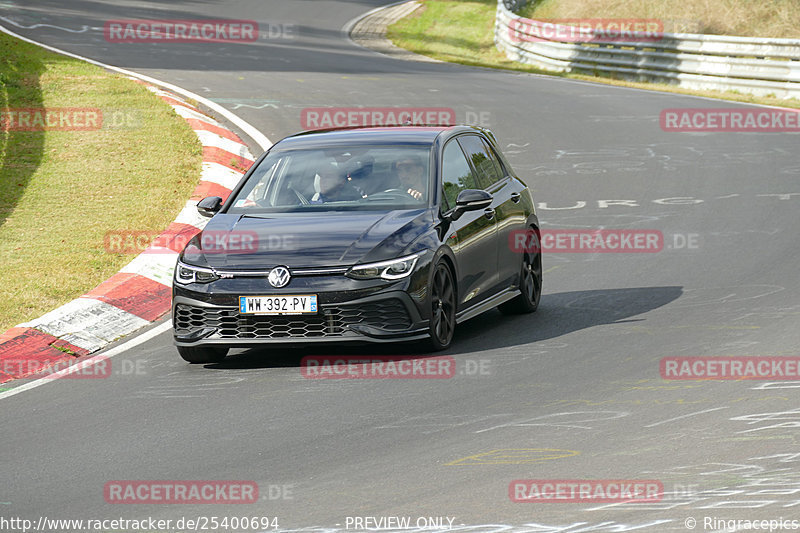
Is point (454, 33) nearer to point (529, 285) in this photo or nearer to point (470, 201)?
point (529, 285)

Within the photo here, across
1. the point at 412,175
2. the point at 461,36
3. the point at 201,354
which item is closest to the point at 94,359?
the point at 201,354

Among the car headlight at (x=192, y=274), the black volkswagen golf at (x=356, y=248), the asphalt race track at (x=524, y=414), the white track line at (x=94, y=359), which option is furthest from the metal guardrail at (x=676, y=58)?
the car headlight at (x=192, y=274)

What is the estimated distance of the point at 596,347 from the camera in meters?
9.37

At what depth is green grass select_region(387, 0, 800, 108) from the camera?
30913 millimetres

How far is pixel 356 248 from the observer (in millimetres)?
8930

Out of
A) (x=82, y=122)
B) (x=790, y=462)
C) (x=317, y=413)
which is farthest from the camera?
(x=82, y=122)

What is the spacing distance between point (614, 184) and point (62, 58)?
43.6 ft

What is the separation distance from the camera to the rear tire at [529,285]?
35.6 ft

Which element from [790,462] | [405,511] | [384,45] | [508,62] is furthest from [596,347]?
[384,45]

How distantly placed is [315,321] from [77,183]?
A: 786 cm

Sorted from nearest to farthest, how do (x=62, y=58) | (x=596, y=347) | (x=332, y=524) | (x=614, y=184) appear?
1. (x=332, y=524)
2. (x=596, y=347)
3. (x=614, y=184)
4. (x=62, y=58)

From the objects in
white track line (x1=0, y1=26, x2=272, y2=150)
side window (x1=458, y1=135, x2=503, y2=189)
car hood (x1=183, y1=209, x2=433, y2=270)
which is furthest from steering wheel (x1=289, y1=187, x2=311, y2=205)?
white track line (x1=0, y1=26, x2=272, y2=150)

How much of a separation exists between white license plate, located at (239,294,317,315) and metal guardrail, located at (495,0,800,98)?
19245mm

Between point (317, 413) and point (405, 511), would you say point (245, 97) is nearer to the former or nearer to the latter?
point (317, 413)
